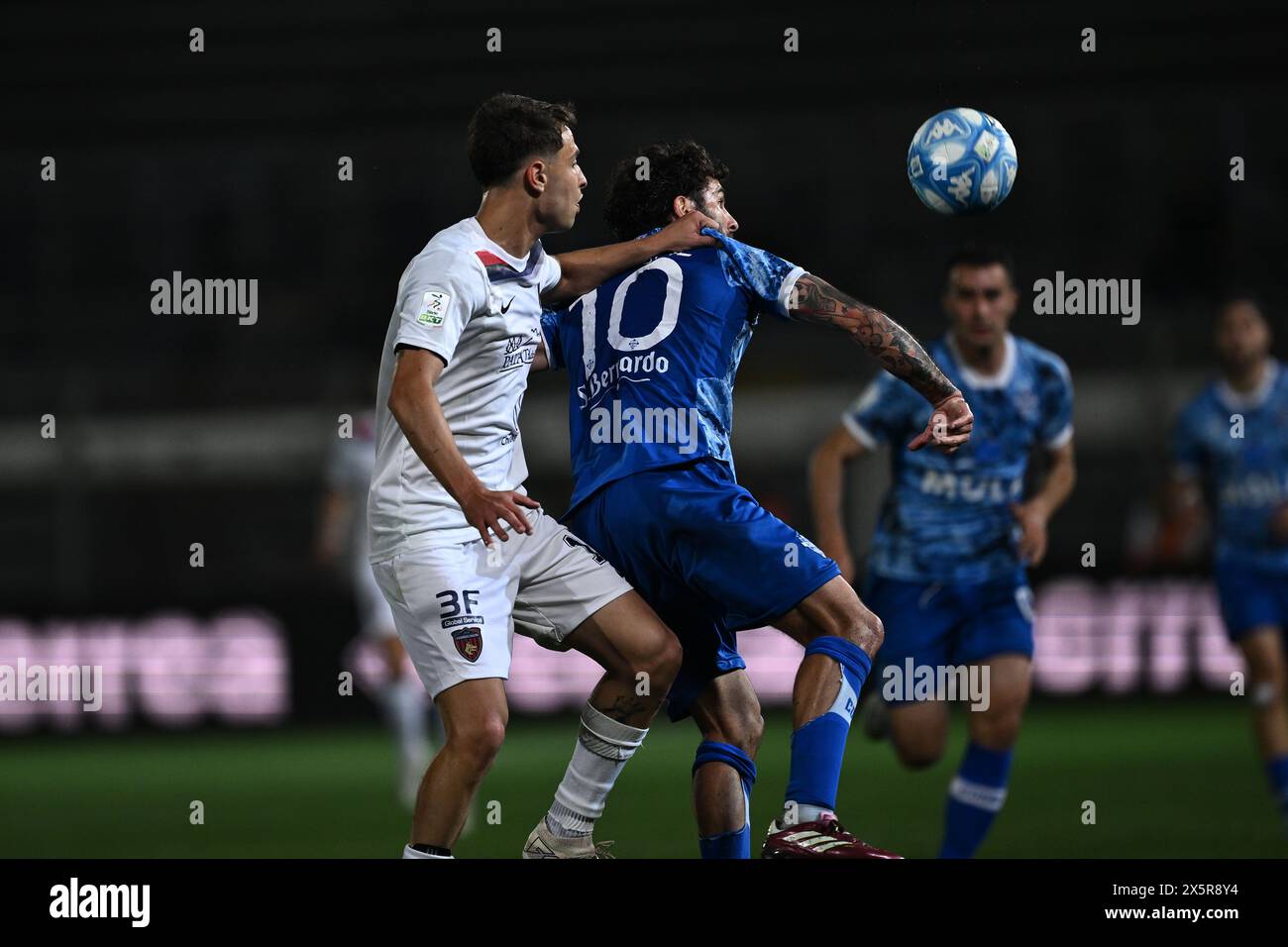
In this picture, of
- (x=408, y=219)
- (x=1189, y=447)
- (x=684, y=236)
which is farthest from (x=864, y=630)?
(x=408, y=219)

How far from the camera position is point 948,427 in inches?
182

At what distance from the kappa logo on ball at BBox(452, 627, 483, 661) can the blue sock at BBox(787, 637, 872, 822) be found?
875 mm

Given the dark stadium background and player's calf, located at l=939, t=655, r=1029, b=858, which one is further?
the dark stadium background

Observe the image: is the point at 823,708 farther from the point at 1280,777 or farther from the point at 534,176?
the point at 1280,777

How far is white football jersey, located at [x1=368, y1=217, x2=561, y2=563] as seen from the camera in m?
4.61

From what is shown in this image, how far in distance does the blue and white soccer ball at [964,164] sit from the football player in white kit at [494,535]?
792 mm

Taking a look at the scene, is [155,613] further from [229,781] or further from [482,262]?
[482,262]

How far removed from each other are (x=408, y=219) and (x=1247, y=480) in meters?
10.9

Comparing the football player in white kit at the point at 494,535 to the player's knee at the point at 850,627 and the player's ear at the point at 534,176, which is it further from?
the player's knee at the point at 850,627

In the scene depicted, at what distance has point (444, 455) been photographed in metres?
4.27

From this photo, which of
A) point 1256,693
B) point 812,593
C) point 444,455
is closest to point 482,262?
point 444,455

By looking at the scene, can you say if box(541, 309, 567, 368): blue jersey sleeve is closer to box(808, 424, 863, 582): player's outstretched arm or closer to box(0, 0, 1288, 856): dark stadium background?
box(808, 424, 863, 582): player's outstretched arm

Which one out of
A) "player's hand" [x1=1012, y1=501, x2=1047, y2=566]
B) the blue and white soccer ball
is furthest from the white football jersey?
"player's hand" [x1=1012, y1=501, x2=1047, y2=566]

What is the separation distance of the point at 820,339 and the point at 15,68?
8.15 meters
